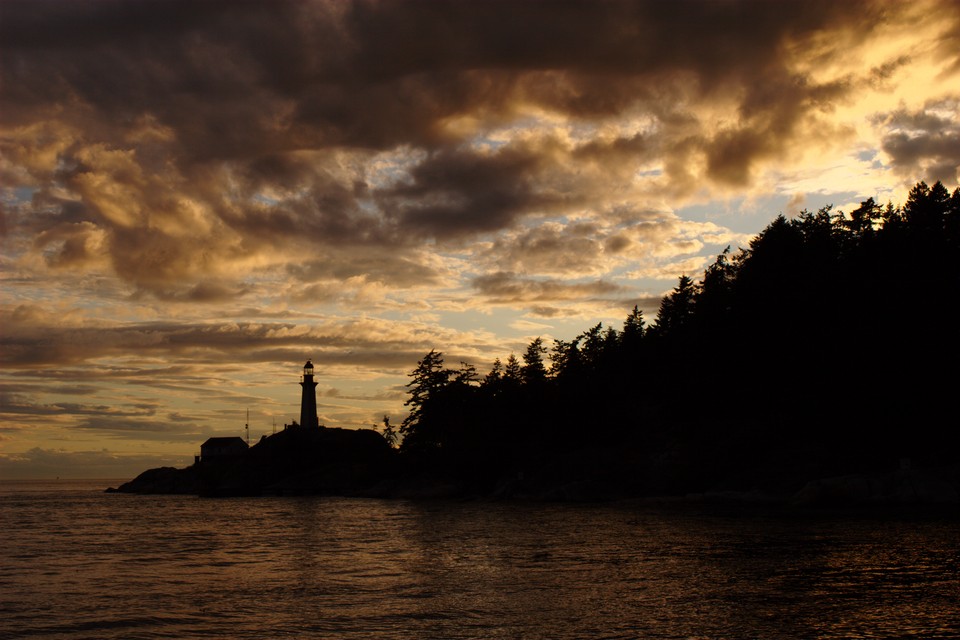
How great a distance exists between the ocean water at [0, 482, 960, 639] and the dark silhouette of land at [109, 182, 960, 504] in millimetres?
19032

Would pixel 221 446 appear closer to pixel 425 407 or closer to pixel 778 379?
pixel 425 407

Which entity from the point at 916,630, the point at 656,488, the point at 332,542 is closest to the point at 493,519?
the point at 332,542

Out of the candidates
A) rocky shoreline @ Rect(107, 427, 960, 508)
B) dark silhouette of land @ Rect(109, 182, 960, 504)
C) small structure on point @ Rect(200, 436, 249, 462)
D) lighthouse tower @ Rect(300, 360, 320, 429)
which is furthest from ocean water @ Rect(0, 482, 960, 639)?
small structure on point @ Rect(200, 436, 249, 462)

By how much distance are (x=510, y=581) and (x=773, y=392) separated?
56303 mm

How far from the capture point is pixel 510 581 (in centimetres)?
2769

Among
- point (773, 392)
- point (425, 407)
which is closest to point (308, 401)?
point (425, 407)

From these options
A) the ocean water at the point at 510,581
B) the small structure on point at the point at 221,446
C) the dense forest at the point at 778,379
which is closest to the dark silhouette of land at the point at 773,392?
the dense forest at the point at 778,379

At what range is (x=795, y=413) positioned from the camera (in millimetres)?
73625

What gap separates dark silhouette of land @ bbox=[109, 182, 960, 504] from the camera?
6538cm

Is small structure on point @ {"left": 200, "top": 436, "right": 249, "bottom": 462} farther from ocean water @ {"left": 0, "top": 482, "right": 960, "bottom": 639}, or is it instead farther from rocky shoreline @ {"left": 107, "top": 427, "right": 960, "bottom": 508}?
ocean water @ {"left": 0, "top": 482, "right": 960, "bottom": 639}

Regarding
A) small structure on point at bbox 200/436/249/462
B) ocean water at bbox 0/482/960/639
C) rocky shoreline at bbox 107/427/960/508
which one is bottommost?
ocean water at bbox 0/482/960/639

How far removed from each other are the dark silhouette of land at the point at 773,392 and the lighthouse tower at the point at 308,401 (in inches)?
1161

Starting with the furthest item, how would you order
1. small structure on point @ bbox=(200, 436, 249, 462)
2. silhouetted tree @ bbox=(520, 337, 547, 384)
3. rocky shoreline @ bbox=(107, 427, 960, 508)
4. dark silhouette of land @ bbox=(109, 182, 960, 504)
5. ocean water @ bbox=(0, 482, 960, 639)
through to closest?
small structure on point @ bbox=(200, 436, 249, 462), silhouetted tree @ bbox=(520, 337, 547, 384), dark silhouette of land @ bbox=(109, 182, 960, 504), rocky shoreline @ bbox=(107, 427, 960, 508), ocean water @ bbox=(0, 482, 960, 639)

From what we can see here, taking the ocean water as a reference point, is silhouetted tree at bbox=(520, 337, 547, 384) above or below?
above
